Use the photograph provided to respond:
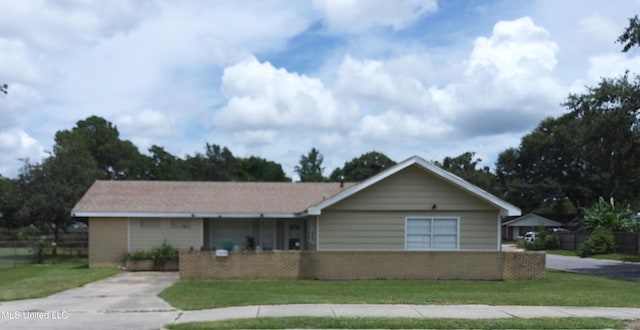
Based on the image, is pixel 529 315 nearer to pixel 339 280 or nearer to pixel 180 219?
pixel 339 280

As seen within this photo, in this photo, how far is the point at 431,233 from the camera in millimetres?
19125

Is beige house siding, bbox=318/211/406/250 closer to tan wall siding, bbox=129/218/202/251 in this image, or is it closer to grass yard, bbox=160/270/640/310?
grass yard, bbox=160/270/640/310

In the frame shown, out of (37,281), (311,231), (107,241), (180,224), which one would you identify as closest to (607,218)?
(311,231)

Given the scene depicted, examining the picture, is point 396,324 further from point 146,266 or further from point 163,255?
point 146,266

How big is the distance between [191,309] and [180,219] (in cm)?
1247

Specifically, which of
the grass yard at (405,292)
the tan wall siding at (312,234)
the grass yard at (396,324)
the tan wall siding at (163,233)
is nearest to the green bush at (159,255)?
the tan wall siding at (163,233)

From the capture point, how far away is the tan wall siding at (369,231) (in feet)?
62.5

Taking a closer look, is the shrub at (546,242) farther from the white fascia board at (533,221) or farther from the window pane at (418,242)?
the window pane at (418,242)

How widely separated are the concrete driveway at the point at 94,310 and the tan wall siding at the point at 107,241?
6.76 m

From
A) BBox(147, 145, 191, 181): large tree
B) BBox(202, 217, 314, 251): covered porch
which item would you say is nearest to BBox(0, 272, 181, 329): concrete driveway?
BBox(202, 217, 314, 251): covered porch

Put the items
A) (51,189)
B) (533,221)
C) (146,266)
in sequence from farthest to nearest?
(533,221) → (51,189) → (146,266)

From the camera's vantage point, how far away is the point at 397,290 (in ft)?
49.1

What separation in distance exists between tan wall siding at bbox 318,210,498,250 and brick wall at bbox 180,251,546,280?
3.77 ft

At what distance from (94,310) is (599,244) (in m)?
33.0
